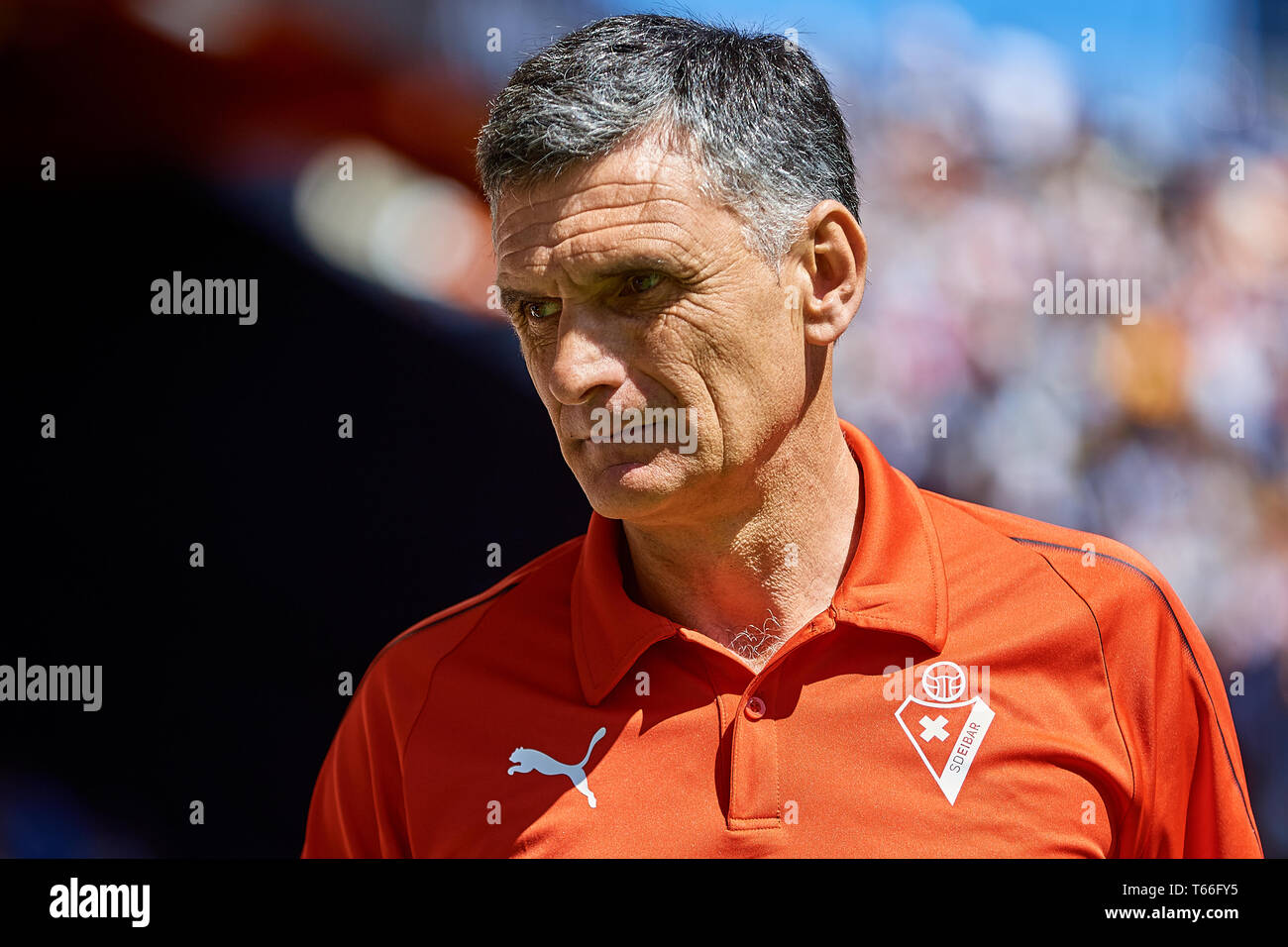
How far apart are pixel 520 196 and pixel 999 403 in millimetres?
1639

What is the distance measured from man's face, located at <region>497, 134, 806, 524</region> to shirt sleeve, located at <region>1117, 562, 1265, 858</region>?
3.07 ft

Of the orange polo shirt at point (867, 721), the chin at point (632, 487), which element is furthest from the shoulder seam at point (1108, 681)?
the chin at point (632, 487)

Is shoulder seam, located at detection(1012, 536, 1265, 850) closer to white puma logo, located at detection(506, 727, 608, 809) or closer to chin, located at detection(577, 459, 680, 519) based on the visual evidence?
chin, located at detection(577, 459, 680, 519)

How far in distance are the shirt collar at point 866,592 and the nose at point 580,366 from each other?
1.43 feet

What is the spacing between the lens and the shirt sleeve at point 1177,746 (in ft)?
8.00

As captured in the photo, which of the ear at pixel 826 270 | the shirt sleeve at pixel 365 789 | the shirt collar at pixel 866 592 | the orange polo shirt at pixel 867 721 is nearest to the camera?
the orange polo shirt at pixel 867 721

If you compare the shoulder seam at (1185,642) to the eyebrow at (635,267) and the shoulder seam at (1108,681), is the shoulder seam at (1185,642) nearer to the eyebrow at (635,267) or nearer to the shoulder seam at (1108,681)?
the shoulder seam at (1108,681)

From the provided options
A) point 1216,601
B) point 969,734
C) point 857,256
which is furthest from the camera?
point 1216,601

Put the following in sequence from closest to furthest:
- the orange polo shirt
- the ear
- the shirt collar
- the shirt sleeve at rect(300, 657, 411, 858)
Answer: the orange polo shirt, the shirt collar, the ear, the shirt sleeve at rect(300, 657, 411, 858)

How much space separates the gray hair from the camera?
7.67ft

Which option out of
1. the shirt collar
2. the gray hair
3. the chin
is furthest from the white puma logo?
the gray hair

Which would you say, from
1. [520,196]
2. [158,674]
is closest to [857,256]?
[520,196]

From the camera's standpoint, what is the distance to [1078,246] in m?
3.36

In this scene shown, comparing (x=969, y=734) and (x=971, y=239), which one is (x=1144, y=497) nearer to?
(x=971, y=239)
